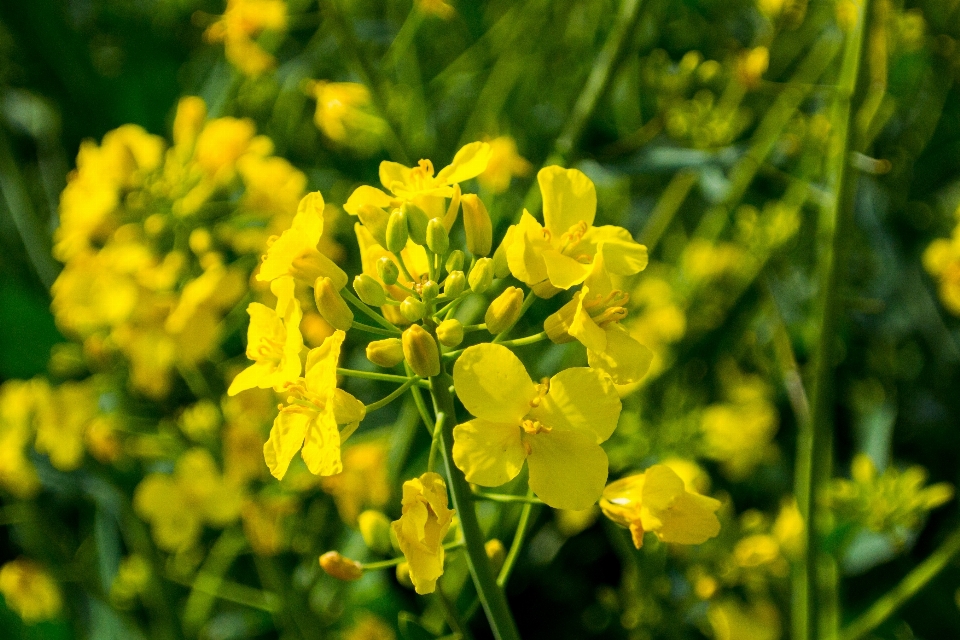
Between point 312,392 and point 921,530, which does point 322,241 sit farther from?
point 921,530

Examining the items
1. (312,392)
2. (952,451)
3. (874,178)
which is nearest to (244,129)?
(312,392)

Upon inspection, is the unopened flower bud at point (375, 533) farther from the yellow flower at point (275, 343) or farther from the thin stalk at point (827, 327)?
the thin stalk at point (827, 327)

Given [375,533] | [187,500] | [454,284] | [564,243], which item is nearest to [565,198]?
[564,243]

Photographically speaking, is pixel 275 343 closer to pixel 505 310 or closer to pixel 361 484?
pixel 505 310

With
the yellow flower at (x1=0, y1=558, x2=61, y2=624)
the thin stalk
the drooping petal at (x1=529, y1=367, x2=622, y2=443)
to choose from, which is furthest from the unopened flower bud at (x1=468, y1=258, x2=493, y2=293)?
the yellow flower at (x1=0, y1=558, x2=61, y2=624)

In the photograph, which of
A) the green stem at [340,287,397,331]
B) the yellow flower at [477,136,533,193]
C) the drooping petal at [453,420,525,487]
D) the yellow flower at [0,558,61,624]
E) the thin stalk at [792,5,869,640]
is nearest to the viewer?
the drooping petal at [453,420,525,487]

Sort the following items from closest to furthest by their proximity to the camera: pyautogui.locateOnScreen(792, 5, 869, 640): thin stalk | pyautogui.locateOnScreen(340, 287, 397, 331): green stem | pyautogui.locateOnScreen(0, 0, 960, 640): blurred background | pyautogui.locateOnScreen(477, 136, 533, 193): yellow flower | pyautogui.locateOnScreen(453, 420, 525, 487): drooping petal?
pyautogui.locateOnScreen(453, 420, 525, 487): drooping petal < pyautogui.locateOnScreen(340, 287, 397, 331): green stem < pyautogui.locateOnScreen(792, 5, 869, 640): thin stalk < pyautogui.locateOnScreen(0, 0, 960, 640): blurred background < pyautogui.locateOnScreen(477, 136, 533, 193): yellow flower

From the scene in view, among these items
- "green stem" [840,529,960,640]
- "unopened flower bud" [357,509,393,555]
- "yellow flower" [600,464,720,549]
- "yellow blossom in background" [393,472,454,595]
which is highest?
"yellow blossom in background" [393,472,454,595]

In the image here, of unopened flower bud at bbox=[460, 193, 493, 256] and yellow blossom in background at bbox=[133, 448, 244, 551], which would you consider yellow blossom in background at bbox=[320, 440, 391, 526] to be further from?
unopened flower bud at bbox=[460, 193, 493, 256]
